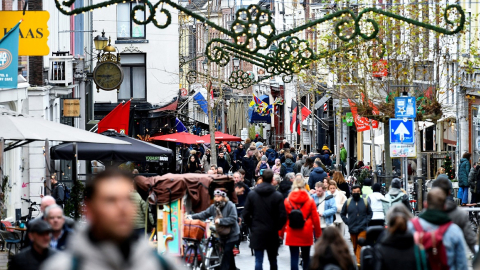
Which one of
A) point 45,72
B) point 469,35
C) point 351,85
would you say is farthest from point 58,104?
point 469,35

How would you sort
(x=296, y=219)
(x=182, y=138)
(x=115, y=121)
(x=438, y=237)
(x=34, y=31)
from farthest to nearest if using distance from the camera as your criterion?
(x=182, y=138) → (x=115, y=121) → (x=34, y=31) → (x=296, y=219) → (x=438, y=237)

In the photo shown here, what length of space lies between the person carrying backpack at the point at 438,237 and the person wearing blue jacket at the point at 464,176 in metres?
17.5

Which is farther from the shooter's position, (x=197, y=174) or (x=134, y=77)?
(x=134, y=77)

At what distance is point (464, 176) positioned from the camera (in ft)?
85.9

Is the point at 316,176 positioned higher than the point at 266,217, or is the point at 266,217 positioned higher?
the point at 316,176

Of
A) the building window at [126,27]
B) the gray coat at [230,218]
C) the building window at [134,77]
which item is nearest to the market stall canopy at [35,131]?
the gray coat at [230,218]

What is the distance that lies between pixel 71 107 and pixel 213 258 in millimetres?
15728

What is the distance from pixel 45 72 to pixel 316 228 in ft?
50.1

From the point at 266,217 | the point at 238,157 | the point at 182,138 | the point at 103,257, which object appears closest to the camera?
the point at 103,257

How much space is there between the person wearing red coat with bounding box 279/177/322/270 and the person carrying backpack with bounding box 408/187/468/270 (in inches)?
193

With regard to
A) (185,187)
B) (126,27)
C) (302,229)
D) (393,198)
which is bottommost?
(302,229)

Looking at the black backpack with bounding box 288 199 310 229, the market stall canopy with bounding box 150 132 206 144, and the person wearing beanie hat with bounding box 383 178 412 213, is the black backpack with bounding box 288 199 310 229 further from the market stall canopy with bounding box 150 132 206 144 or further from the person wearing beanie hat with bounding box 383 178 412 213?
the market stall canopy with bounding box 150 132 206 144

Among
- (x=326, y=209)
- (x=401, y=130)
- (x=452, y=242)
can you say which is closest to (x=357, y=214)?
(x=326, y=209)

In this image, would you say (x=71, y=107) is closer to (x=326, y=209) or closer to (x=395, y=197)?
(x=326, y=209)
